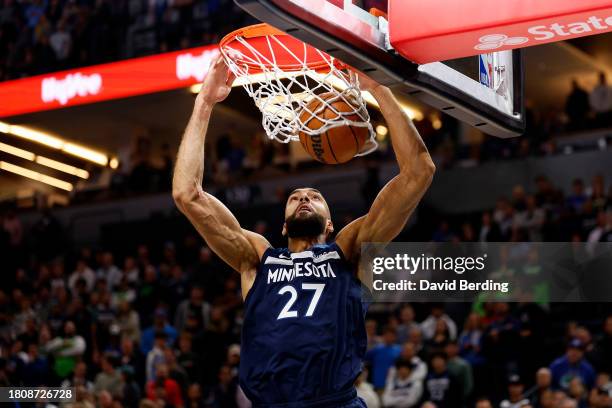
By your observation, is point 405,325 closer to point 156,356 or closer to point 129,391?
point 156,356

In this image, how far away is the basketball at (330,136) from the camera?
4.48 meters

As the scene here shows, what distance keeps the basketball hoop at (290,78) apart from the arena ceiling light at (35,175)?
45.0 feet

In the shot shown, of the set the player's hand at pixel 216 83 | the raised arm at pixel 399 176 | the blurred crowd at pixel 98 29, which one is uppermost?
the blurred crowd at pixel 98 29

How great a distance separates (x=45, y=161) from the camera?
723 inches

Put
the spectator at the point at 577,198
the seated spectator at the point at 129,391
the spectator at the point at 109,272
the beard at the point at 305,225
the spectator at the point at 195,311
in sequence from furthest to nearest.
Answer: the spectator at the point at 109,272
the spectator at the point at 195,311
the spectator at the point at 577,198
the seated spectator at the point at 129,391
the beard at the point at 305,225

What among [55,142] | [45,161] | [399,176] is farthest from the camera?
[55,142]

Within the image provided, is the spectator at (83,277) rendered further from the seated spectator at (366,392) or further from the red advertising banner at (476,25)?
the red advertising banner at (476,25)

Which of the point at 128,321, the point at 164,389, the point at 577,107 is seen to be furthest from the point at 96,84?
the point at 577,107

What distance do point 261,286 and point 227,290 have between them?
899 centimetres

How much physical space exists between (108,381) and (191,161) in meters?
7.74

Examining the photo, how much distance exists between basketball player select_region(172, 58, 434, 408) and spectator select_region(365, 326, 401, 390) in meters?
6.10

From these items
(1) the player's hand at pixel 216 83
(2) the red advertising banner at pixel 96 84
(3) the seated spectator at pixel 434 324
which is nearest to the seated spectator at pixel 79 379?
(2) the red advertising banner at pixel 96 84

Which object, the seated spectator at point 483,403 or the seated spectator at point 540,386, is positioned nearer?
the seated spectator at point 483,403

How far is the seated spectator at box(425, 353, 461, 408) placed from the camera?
391 inches
